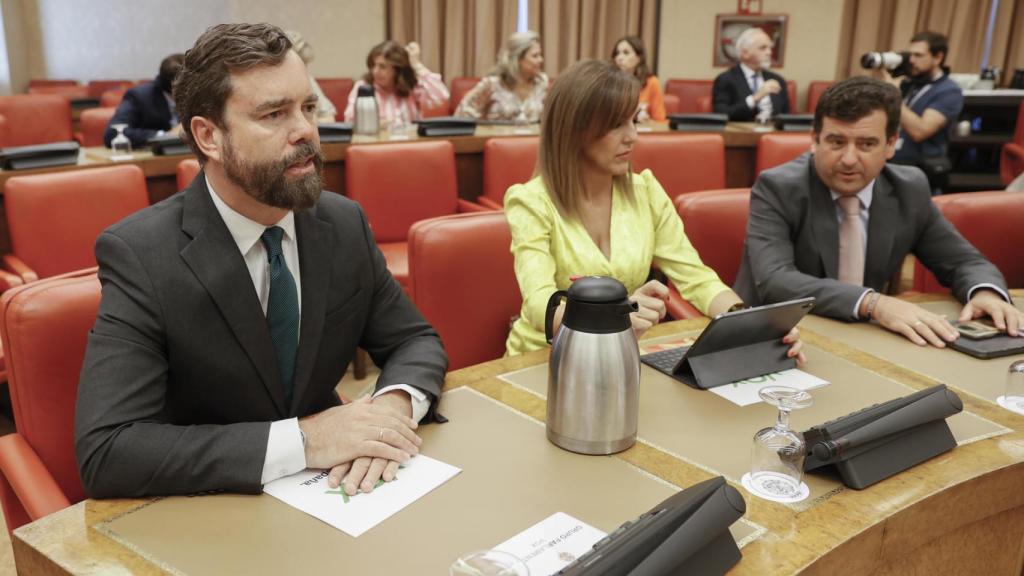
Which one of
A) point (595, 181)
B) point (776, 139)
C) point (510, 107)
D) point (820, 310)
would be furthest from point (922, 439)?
point (510, 107)

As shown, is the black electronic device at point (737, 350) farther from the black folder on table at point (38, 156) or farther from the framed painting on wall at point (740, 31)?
the framed painting on wall at point (740, 31)

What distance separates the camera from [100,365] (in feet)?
3.93

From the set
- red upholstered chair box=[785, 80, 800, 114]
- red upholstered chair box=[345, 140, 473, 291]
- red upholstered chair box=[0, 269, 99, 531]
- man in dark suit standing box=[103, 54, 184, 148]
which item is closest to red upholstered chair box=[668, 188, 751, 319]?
red upholstered chair box=[345, 140, 473, 291]

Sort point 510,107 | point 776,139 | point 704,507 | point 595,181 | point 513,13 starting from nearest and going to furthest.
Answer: point 704,507 → point 595,181 → point 776,139 → point 510,107 → point 513,13

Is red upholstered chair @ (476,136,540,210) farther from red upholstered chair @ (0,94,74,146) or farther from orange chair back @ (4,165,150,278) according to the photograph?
red upholstered chair @ (0,94,74,146)

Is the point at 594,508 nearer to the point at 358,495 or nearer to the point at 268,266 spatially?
the point at 358,495

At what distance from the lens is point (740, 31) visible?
7461mm

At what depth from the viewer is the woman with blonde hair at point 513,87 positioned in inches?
195

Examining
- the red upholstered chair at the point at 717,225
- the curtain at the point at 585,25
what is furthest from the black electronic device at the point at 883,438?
the curtain at the point at 585,25

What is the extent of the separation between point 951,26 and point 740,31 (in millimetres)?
1893

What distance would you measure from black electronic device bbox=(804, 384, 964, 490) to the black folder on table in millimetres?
3034

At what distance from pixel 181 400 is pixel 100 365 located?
8.2 inches

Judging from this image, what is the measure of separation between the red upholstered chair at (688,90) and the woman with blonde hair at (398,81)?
2773 millimetres

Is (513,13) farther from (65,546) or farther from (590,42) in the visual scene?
(65,546)
